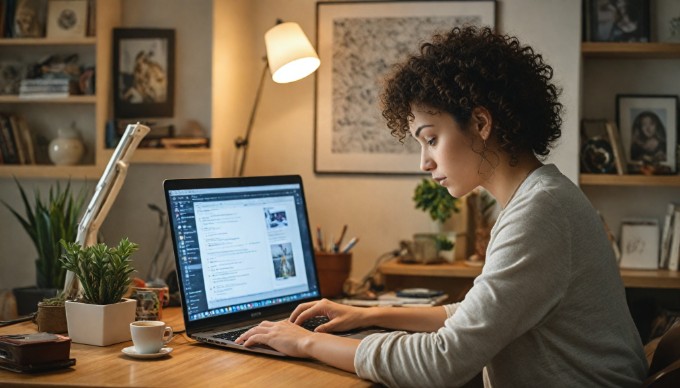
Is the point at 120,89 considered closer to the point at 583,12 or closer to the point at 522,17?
the point at 522,17

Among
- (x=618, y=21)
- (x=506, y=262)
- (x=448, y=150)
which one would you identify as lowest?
(x=506, y=262)

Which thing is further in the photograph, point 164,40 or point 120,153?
point 164,40

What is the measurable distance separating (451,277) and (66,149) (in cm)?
162

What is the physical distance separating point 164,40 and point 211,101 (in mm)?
312

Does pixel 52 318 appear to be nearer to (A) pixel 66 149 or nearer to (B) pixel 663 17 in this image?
(A) pixel 66 149

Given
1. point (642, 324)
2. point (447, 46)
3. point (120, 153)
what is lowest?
point (642, 324)

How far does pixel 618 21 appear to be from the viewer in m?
3.44

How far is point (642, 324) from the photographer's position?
3.38 m

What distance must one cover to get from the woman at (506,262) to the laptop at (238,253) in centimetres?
18

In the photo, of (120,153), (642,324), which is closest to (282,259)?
(120,153)

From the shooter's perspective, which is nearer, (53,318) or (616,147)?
(53,318)

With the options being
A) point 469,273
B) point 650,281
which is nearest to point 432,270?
point 469,273

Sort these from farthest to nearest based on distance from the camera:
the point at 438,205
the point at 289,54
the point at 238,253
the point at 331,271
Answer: the point at 438,205 → the point at 289,54 → the point at 331,271 → the point at 238,253

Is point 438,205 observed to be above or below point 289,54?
below
